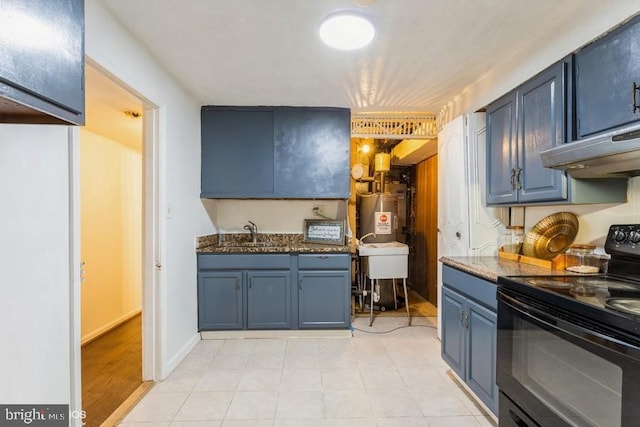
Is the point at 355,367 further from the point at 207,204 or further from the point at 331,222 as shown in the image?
the point at 207,204

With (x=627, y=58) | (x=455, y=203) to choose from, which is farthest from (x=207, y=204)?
(x=627, y=58)

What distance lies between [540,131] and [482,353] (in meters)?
1.31

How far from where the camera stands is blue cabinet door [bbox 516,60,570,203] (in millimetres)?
1595

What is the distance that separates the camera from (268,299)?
9.48ft

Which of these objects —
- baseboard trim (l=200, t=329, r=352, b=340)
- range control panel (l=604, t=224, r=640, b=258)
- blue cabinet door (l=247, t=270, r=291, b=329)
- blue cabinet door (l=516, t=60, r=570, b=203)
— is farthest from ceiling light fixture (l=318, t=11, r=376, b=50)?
baseboard trim (l=200, t=329, r=352, b=340)

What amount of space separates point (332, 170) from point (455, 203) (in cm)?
119

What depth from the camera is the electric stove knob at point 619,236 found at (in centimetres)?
146

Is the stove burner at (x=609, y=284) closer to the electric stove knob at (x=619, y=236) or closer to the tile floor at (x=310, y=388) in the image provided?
the electric stove knob at (x=619, y=236)

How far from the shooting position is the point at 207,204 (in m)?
3.14

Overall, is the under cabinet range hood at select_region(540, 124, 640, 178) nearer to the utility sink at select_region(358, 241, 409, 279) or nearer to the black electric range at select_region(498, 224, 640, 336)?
the black electric range at select_region(498, 224, 640, 336)

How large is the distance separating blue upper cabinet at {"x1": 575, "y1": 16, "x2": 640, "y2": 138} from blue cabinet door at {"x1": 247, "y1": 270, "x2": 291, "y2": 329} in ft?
7.92

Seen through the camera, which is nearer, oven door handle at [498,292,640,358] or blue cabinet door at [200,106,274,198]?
oven door handle at [498,292,640,358]

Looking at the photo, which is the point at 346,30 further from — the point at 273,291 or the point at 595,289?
the point at 273,291

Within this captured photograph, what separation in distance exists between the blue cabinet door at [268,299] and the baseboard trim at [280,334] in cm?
7
